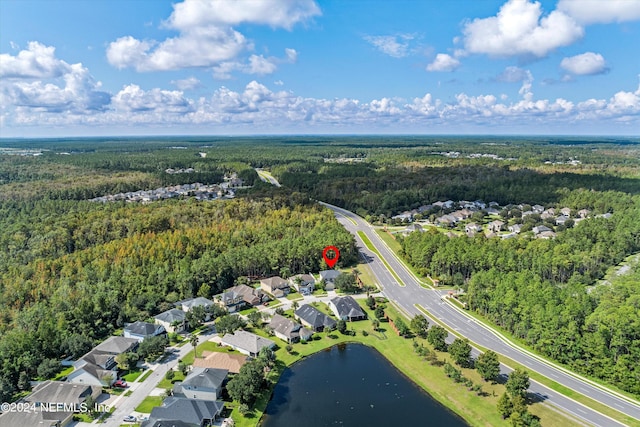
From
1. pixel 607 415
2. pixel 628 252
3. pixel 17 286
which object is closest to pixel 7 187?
pixel 17 286

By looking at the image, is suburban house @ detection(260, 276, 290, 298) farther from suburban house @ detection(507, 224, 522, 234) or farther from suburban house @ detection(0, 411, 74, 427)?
suburban house @ detection(507, 224, 522, 234)

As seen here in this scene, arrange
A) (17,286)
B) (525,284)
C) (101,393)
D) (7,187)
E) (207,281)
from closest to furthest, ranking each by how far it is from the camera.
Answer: (101,393)
(525,284)
(17,286)
(207,281)
(7,187)

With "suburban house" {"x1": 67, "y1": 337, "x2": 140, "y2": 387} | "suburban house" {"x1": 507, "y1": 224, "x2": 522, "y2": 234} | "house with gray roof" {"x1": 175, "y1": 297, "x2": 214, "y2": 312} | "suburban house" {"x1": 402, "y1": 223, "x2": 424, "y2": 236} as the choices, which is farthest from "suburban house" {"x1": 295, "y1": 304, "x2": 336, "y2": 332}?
"suburban house" {"x1": 507, "y1": 224, "x2": 522, "y2": 234}

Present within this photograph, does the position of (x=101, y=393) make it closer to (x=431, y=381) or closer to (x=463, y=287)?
(x=431, y=381)

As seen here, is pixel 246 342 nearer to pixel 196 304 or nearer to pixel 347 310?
pixel 196 304

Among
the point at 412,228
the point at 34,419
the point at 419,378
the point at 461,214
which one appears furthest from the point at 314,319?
the point at 461,214

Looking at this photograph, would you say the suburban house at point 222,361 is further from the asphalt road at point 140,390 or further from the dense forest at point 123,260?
the dense forest at point 123,260
